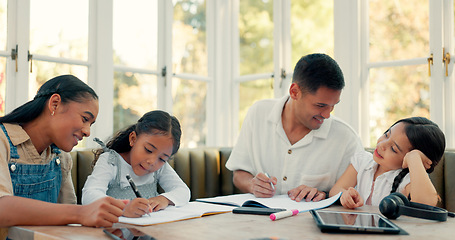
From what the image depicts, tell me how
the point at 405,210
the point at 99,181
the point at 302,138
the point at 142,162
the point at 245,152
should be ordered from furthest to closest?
the point at 245,152 → the point at 302,138 → the point at 142,162 → the point at 99,181 → the point at 405,210

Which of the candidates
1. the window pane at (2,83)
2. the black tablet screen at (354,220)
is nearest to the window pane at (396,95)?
the black tablet screen at (354,220)

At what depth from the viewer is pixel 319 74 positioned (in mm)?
2264

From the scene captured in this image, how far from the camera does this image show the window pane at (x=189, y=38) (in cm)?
393

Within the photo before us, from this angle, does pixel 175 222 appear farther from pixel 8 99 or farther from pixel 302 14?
pixel 302 14

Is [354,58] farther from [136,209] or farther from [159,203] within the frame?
[136,209]

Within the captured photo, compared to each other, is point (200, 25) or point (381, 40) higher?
point (200, 25)

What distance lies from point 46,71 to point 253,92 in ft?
5.95

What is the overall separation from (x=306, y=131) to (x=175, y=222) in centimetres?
128

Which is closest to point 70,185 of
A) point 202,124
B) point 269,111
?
point 269,111

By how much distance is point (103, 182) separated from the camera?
179 centimetres

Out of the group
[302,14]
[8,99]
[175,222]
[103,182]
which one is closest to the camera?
[175,222]

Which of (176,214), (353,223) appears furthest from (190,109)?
(353,223)

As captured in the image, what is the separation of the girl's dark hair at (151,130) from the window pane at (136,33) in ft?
4.70

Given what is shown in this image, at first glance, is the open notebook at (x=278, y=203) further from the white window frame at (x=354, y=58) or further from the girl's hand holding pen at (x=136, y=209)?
the white window frame at (x=354, y=58)
